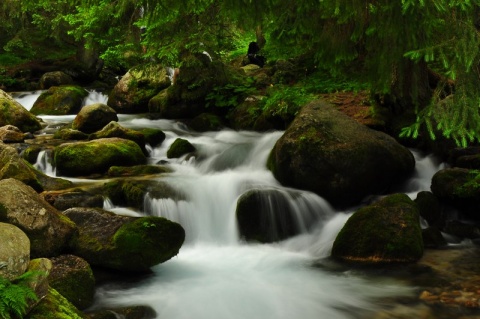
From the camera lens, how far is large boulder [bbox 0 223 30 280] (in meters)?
3.62

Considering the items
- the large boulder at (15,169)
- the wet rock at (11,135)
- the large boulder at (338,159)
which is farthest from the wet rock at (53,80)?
the large boulder at (338,159)

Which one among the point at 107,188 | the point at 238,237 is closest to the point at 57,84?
the point at 107,188

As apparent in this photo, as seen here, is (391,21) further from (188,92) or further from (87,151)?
(188,92)

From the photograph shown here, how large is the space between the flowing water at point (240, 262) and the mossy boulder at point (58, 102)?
329 inches

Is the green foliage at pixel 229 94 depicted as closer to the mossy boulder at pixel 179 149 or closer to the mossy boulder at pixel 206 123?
the mossy boulder at pixel 206 123

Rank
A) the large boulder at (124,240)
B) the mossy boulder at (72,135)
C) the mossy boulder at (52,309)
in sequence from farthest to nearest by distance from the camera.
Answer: the mossy boulder at (72,135)
the large boulder at (124,240)
the mossy boulder at (52,309)

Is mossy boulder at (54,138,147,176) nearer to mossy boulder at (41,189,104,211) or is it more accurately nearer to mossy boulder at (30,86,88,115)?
mossy boulder at (41,189,104,211)

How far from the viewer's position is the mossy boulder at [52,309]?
3.74 meters

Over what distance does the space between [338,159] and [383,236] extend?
238 centimetres

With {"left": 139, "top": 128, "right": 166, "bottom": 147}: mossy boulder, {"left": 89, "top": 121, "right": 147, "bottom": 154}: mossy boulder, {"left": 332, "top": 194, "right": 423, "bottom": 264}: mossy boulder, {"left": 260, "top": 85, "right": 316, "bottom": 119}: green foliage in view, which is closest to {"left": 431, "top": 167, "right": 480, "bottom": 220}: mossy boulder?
{"left": 332, "top": 194, "right": 423, "bottom": 264}: mossy boulder

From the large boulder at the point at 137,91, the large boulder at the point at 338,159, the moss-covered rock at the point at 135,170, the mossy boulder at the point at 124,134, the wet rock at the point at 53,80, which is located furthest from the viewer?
the wet rock at the point at 53,80

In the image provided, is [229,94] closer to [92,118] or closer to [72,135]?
[92,118]

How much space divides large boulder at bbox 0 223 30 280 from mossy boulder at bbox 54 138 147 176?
7203 mm

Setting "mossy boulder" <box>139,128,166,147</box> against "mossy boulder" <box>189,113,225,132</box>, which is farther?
"mossy boulder" <box>189,113,225,132</box>
